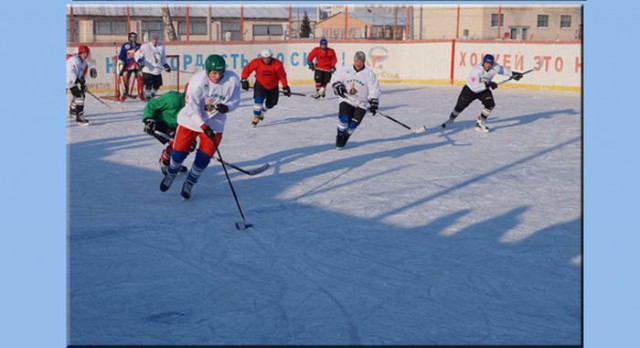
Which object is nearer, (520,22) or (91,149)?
(91,149)

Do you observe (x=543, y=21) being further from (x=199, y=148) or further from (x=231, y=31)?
(x=199, y=148)

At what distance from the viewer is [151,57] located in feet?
44.7

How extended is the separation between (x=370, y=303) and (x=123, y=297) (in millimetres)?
1314

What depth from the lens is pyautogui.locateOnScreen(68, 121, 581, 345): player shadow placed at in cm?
395

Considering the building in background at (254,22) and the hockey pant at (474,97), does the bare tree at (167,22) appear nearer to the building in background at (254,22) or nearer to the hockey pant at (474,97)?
the building in background at (254,22)

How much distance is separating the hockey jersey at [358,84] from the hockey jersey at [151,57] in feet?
17.7

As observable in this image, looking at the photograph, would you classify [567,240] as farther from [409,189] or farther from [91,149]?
[91,149]

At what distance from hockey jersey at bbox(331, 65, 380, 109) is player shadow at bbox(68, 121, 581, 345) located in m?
1.91

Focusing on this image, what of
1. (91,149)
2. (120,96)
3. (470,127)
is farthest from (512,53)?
(91,149)

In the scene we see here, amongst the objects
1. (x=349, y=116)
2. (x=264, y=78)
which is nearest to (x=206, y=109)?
(x=349, y=116)

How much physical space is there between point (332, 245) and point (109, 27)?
18.0 m

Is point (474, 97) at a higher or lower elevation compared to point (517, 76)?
lower

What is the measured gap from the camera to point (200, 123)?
251 inches

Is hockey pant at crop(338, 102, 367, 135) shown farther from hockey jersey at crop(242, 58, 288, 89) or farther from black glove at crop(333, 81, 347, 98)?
hockey jersey at crop(242, 58, 288, 89)
